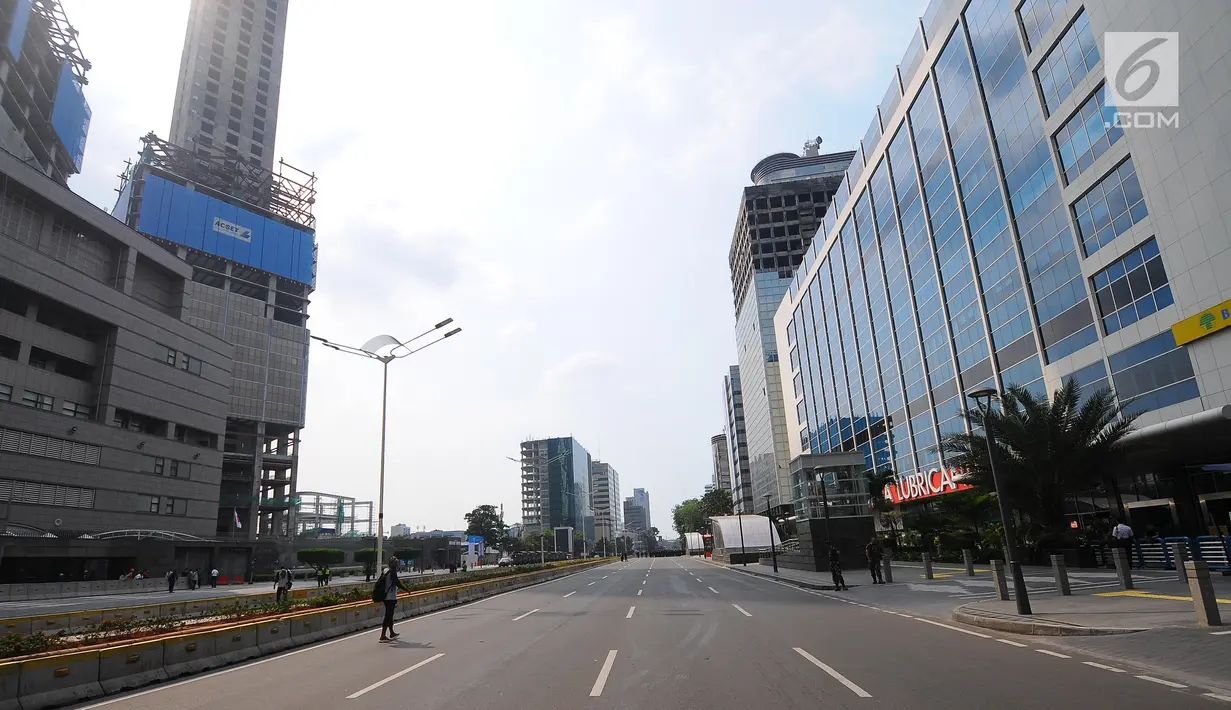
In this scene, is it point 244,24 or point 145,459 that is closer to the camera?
point 145,459

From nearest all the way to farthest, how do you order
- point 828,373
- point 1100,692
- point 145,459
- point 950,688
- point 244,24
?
1. point 1100,692
2. point 950,688
3. point 145,459
4. point 828,373
5. point 244,24

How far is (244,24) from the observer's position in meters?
122

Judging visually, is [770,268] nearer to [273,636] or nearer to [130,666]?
[273,636]

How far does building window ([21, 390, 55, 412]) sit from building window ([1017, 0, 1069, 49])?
7228 centimetres

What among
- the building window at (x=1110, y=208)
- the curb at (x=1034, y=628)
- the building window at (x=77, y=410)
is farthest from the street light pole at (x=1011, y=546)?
the building window at (x=77, y=410)

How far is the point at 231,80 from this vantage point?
11625cm

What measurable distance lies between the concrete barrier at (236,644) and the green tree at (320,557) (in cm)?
7448

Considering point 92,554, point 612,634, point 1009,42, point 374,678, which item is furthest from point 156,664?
point 92,554

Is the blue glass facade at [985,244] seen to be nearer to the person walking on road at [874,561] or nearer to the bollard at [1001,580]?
the person walking on road at [874,561]

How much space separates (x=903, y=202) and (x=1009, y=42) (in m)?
16.4

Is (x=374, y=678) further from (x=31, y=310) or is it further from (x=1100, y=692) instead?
(x=31, y=310)

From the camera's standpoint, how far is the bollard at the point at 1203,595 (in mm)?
10492

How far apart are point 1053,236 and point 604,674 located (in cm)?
3598

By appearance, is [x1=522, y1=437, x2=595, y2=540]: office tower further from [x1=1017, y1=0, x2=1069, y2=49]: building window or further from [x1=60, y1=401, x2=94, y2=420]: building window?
[x1=1017, y1=0, x2=1069, y2=49]: building window
